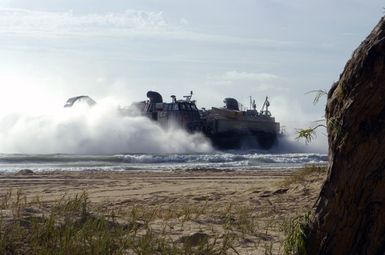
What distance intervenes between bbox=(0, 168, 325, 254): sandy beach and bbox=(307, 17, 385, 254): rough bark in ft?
2.94

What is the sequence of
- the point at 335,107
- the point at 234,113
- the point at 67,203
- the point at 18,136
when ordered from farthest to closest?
the point at 18,136 < the point at 234,113 < the point at 67,203 < the point at 335,107

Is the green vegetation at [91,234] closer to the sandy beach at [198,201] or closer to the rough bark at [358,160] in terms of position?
the sandy beach at [198,201]

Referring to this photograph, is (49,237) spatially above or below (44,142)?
below

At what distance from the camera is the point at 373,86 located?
485 centimetres

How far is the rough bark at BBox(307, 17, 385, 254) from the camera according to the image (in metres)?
4.86

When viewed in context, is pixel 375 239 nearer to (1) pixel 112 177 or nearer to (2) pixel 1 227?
(2) pixel 1 227

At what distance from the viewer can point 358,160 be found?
16.2 ft

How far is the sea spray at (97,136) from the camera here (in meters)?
33.5

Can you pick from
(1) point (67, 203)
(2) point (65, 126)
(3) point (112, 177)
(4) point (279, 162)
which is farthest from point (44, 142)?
(1) point (67, 203)

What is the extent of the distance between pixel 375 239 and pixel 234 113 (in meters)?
29.6

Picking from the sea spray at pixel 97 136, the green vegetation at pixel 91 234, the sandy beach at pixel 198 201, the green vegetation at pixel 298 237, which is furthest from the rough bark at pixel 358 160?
the sea spray at pixel 97 136

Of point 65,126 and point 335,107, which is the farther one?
point 65,126

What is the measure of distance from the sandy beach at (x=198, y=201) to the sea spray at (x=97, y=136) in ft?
46.5

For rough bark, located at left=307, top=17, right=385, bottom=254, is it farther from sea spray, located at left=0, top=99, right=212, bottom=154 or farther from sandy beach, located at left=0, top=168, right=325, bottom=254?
sea spray, located at left=0, top=99, right=212, bottom=154
